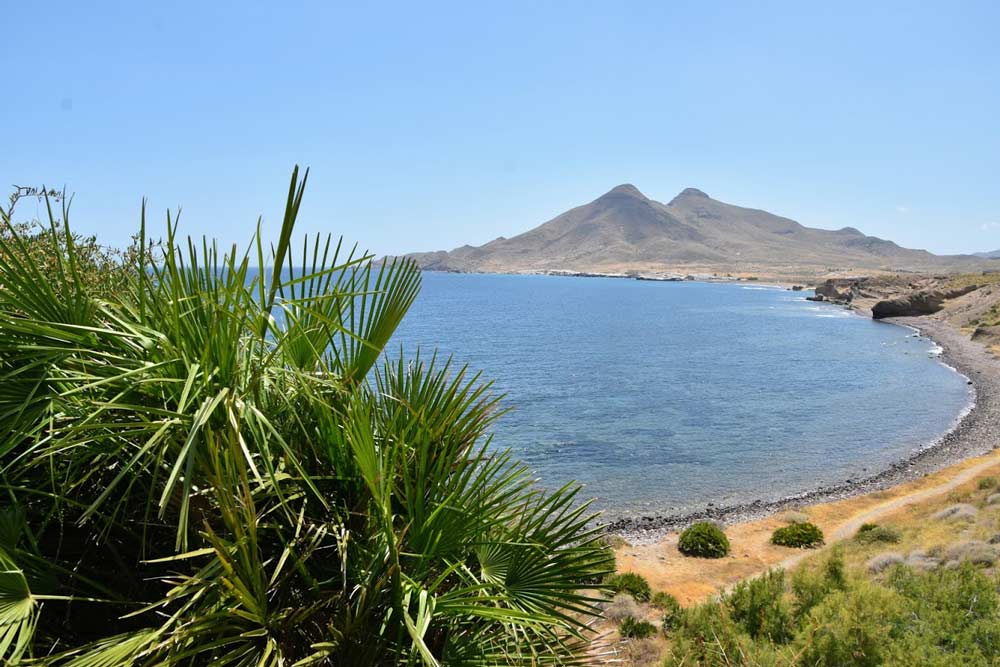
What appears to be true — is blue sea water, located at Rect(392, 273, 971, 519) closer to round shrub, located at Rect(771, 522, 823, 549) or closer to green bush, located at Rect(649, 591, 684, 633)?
round shrub, located at Rect(771, 522, 823, 549)

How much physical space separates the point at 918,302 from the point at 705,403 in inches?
2505

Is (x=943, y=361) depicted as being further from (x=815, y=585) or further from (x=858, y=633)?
(x=858, y=633)

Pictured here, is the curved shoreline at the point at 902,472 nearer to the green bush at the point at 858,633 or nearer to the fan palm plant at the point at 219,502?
the green bush at the point at 858,633

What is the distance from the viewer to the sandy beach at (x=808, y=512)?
52.4 ft

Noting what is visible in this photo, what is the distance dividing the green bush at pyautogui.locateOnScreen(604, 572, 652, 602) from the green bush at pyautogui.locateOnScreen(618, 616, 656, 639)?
2.28 meters

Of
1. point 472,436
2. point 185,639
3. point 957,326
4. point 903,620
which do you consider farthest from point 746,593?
point 957,326

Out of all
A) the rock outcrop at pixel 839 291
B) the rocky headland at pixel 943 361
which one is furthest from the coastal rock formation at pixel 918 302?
the rock outcrop at pixel 839 291

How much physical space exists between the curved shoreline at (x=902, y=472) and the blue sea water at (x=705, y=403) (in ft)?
2.48

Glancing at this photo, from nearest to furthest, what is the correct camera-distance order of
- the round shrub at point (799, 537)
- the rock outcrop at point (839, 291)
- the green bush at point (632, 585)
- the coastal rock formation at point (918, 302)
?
the green bush at point (632, 585), the round shrub at point (799, 537), the coastal rock formation at point (918, 302), the rock outcrop at point (839, 291)

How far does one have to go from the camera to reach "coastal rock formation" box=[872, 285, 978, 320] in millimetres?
83625

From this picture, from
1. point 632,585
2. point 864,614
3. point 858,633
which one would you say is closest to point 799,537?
point 632,585

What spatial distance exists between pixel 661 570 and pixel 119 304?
15.9 m

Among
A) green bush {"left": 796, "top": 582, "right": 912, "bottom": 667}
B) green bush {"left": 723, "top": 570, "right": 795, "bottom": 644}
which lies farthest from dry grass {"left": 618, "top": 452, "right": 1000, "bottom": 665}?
green bush {"left": 796, "top": 582, "right": 912, "bottom": 667}

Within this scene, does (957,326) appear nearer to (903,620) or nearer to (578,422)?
(578,422)
